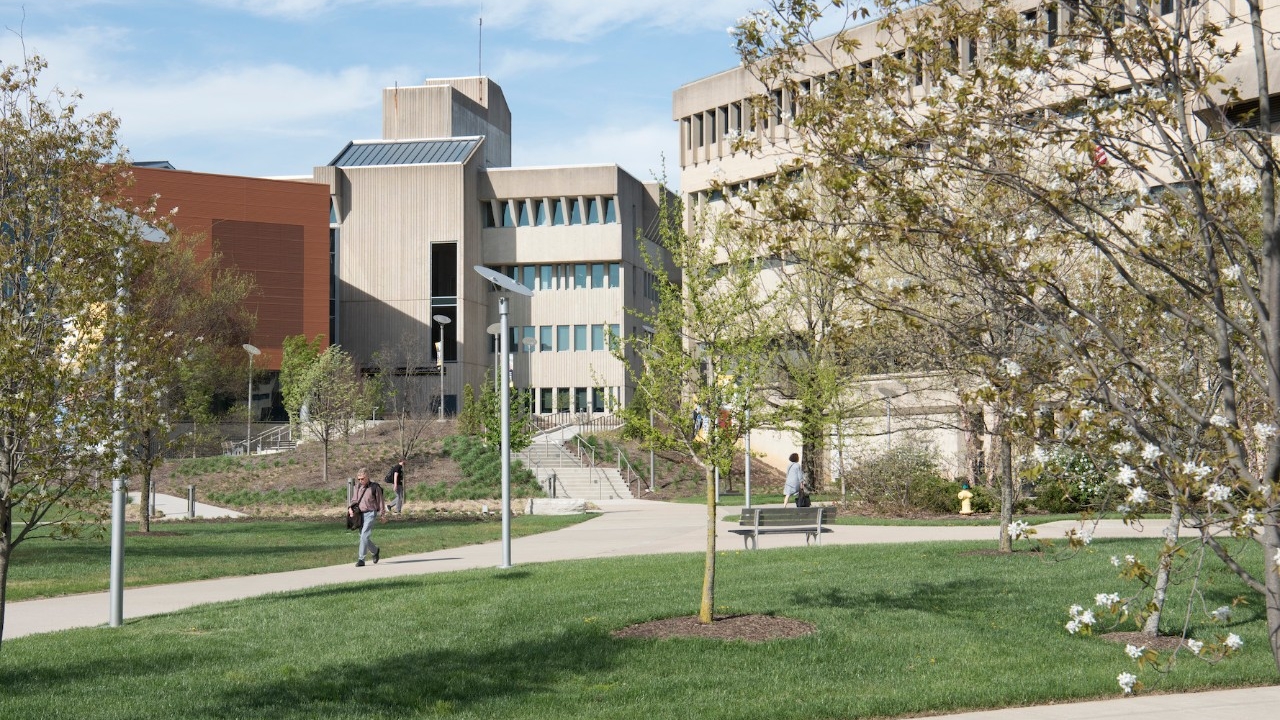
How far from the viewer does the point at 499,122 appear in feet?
299

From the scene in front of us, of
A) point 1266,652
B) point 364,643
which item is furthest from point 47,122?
point 1266,652

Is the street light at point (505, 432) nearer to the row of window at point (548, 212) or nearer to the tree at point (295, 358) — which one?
the tree at point (295, 358)

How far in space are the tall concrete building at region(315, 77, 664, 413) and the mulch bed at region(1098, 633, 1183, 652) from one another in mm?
61624

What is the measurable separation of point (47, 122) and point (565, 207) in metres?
66.0

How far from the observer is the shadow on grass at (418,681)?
27.6 feet

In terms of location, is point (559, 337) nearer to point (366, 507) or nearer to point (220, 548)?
point (220, 548)

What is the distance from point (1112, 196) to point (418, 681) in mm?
6114

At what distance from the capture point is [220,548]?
75.9 ft

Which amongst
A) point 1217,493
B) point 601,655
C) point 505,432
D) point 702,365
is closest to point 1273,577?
point 1217,493

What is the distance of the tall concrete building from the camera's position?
73.4m

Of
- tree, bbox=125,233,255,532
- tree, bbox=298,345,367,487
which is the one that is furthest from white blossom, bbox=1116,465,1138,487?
tree, bbox=298,345,367,487

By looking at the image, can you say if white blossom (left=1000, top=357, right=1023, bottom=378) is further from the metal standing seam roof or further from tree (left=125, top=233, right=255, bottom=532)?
the metal standing seam roof

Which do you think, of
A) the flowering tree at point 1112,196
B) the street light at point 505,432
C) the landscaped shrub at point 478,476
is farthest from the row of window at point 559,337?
the flowering tree at point 1112,196

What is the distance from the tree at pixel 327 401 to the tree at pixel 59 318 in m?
33.0
